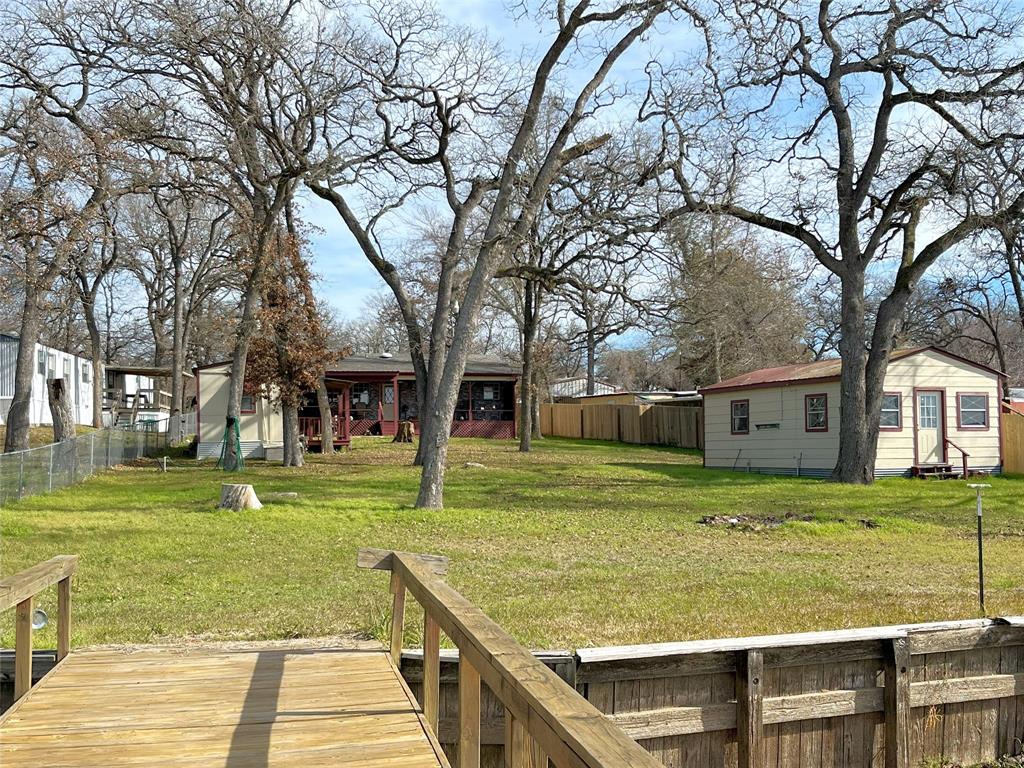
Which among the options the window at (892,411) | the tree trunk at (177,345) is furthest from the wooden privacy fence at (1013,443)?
the tree trunk at (177,345)

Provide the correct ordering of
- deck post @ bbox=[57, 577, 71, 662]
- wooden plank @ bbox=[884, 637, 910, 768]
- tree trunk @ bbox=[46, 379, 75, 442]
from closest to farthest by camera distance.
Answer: deck post @ bbox=[57, 577, 71, 662], wooden plank @ bbox=[884, 637, 910, 768], tree trunk @ bbox=[46, 379, 75, 442]

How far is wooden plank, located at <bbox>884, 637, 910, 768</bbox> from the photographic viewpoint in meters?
6.33

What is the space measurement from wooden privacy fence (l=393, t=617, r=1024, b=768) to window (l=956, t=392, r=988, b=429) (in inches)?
750

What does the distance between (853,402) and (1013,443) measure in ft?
21.8

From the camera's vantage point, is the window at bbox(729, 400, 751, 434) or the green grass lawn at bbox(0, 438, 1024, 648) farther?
the window at bbox(729, 400, 751, 434)

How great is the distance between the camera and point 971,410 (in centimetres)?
2423

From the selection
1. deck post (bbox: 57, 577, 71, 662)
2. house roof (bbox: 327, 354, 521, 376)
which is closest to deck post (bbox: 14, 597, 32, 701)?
deck post (bbox: 57, 577, 71, 662)

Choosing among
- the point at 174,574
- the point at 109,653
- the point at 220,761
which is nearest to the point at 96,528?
the point at 174,574

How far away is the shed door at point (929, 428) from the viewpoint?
2375cm

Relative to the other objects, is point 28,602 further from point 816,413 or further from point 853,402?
point 816,413

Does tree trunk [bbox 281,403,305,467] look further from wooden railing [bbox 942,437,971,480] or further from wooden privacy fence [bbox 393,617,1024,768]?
wooden privacy fence [bbox 393,617,1024,768]

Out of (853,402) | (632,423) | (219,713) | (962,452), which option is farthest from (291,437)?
(219,713)

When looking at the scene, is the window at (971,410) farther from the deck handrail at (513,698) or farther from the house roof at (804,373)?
the deck handrail at (513,698)

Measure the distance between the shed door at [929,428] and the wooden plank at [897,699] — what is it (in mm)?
18916
